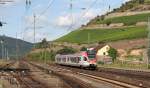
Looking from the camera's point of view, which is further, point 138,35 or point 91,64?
point 138,35

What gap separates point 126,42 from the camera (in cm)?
17112

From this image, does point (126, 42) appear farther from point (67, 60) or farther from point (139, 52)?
point (67, 60)

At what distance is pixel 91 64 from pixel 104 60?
4087 centimetres

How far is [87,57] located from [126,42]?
92.5m

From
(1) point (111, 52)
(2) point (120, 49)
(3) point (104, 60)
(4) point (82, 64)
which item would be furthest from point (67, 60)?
(2) point (120, 49)

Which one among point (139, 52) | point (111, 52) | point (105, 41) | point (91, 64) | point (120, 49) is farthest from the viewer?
point (105, 41)

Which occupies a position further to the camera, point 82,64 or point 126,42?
point 126,42

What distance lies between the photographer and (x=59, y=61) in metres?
117

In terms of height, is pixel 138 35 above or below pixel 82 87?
above

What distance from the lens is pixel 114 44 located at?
176m

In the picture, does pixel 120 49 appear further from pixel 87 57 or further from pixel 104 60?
pixel 87 57

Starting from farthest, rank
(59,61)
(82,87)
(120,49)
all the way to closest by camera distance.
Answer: (120,49) < (59,61) < (82,87)

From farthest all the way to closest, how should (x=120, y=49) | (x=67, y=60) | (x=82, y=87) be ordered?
(x=120, y=49) → (x=67, y=60) → (x=82, y=87)

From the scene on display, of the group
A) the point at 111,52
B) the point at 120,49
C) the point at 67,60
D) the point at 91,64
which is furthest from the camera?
the point at 120,49
